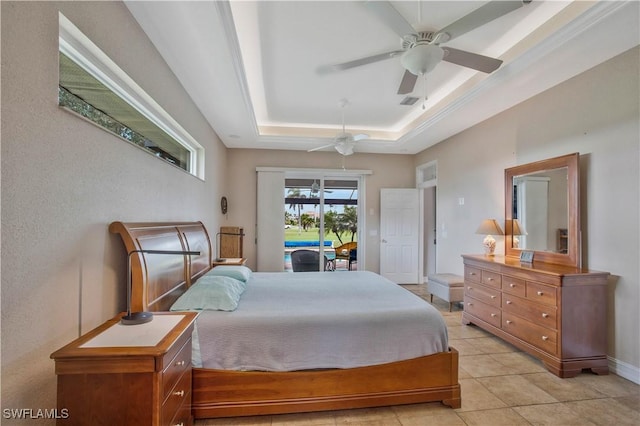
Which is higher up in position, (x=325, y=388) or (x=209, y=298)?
(x=209, y=298)

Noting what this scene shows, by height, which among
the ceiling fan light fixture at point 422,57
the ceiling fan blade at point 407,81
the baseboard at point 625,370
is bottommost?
the baseboard at point 625,370

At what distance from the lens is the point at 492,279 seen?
3207mm

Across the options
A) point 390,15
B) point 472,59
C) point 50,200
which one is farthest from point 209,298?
point 472,59

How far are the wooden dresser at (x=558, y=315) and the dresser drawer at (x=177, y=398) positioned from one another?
2.92 metres

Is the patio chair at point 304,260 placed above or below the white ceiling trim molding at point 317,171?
below

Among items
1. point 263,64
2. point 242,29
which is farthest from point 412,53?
point 263,64

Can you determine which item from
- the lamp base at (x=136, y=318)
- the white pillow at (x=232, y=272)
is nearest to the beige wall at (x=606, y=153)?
the white pillow at (x=232, y=272)

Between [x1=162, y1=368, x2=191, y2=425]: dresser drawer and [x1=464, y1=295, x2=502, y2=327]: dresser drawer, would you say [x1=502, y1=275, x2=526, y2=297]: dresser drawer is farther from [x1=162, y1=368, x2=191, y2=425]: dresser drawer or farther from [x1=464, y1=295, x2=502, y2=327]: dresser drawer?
[x1=162, y1=368, x2=191, y2=425]: dresser drawer

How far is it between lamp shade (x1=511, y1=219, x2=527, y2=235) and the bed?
2090 millimetres

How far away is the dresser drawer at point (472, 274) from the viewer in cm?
345

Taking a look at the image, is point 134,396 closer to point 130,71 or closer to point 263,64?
point 130,71

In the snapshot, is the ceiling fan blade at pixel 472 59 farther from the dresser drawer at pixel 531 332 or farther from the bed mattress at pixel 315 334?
the dresser drawer at pixel 531 332

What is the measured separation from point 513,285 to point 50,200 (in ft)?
12.0

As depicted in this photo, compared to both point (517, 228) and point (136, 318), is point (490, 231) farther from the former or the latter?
point (136, 318)
